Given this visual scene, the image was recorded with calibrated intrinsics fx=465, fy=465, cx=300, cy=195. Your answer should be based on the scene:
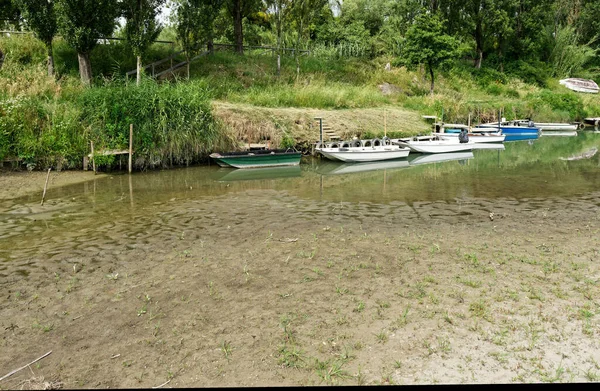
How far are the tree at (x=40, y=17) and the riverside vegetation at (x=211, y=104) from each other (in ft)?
6.25

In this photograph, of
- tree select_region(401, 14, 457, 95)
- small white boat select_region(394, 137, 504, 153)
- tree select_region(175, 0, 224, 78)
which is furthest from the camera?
tree select_region(401, 14, 457, 95)

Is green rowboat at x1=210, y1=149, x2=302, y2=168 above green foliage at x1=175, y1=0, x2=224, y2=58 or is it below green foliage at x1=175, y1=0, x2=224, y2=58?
below

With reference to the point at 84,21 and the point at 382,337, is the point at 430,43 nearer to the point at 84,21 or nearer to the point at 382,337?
the point at 84,21

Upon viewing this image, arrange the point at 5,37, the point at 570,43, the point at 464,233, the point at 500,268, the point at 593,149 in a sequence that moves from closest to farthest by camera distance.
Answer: the point at 500,268
the point at 464,233
the point at 5,37
the point at 593,149
the point at 570,43

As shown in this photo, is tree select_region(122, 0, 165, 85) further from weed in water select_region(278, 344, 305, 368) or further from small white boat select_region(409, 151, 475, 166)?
weed in water select_region(278, 344, 305, 368)

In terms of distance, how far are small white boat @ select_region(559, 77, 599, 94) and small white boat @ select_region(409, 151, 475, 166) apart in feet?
107

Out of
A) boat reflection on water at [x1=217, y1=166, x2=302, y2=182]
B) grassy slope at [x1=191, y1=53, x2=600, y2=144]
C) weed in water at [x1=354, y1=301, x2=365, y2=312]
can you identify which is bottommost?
weed in water at [x1=354, y1=301, x2=365, y2=312]

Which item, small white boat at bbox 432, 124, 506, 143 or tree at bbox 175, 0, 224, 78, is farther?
small white boat at bbox 432, 124, 506, 143

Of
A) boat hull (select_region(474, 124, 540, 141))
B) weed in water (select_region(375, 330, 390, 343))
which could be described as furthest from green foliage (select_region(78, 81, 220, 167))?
boat hull (select_region(474, 124, 540, 141))

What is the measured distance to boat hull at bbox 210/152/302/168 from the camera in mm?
22359

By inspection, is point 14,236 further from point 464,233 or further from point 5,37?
point 5,37

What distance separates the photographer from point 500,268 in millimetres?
8695

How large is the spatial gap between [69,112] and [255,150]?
8.58 metres

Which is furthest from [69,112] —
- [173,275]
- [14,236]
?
[173,275]
